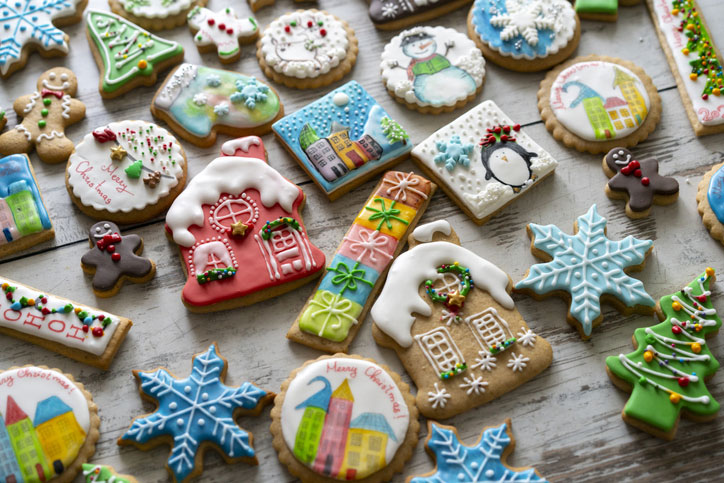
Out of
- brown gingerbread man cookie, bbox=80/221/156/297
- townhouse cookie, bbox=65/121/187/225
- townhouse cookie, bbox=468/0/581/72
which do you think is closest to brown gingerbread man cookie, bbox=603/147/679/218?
townhouse cookie, bbox=468/0/581/72

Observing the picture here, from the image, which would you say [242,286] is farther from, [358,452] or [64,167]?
[64,167]

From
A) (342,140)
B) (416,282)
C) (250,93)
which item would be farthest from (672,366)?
(250,93)

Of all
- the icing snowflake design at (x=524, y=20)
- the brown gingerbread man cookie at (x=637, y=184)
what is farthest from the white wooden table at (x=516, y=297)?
the icing snowflake design at (x=524, y=20)

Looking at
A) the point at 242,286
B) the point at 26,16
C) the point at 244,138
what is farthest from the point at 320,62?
the point at 26,16

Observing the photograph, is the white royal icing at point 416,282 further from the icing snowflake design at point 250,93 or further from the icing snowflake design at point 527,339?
the icing snowflake design at point 250,93

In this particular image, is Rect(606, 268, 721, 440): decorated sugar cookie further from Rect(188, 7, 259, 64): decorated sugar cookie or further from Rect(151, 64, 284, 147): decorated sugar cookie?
Rect(188, 7, 259, 64): decorated sugar cookie

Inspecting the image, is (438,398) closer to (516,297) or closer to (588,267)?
(516,297)
